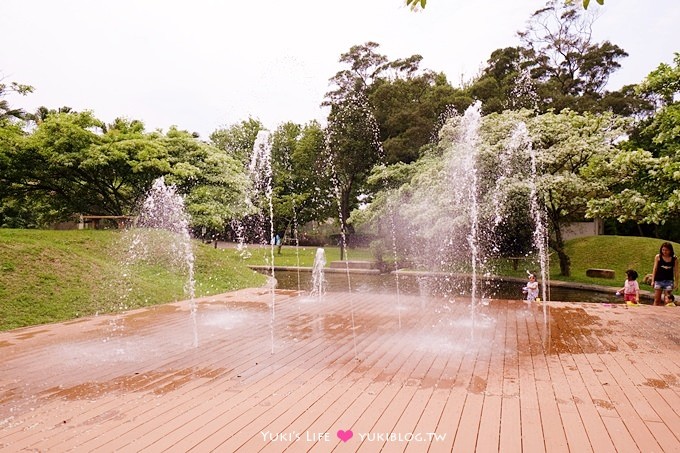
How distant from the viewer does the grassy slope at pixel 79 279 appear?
30.1 ft

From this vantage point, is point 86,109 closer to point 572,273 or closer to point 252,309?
point 252,309

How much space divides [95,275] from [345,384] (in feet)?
30.7

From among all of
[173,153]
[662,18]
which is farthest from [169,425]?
[173,153]

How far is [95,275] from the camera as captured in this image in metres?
11.6

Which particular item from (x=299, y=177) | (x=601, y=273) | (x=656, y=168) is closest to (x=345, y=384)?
(x=656, y=168)

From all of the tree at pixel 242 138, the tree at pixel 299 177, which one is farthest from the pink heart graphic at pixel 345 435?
the tree at pixel 242 138

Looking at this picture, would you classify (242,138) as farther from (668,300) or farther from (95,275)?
(668,300)

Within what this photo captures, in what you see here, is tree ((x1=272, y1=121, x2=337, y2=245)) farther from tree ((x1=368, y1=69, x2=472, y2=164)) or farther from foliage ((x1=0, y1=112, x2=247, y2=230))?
foliage ((x1=0, y1=112, x2=247, y2=230))

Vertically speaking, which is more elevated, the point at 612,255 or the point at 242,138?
the point at 242,138

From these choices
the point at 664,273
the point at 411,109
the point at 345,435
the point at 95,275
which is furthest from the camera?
the point at 411,109

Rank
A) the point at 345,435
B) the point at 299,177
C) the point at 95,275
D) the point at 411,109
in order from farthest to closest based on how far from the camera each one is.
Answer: the point at 299,177 → the point at 411,109 → the point at 95,275 → the point at 345,435

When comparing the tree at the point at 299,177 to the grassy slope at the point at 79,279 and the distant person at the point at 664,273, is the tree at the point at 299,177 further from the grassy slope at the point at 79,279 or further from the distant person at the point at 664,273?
the distant person at the point at 664,273

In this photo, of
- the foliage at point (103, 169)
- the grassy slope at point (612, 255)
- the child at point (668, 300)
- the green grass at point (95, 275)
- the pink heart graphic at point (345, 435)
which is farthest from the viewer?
the grassy slope at point (612, 255)

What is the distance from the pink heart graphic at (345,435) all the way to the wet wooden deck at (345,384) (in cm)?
1
